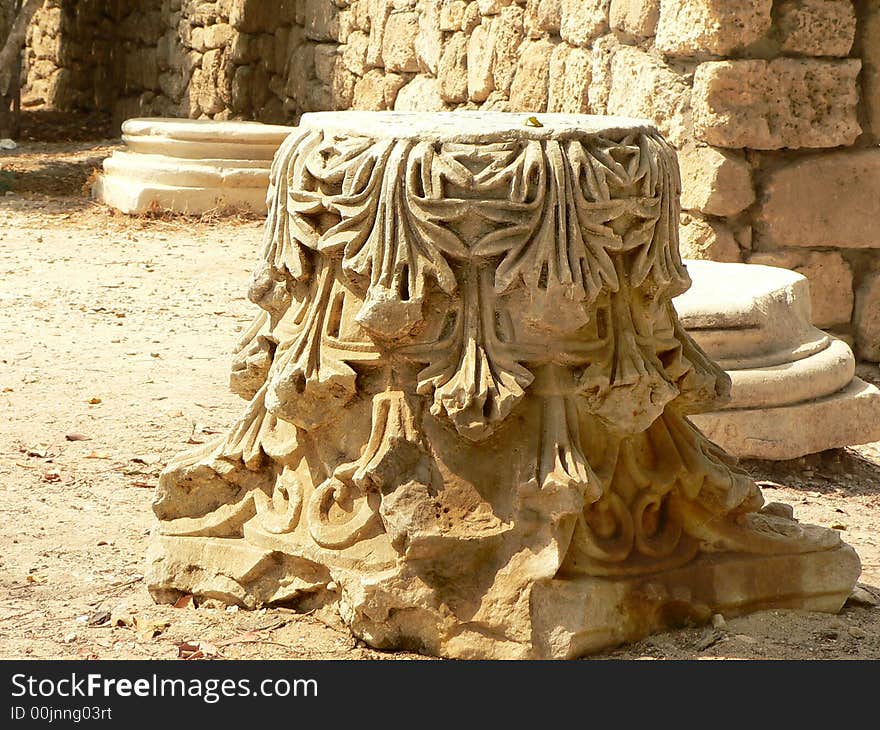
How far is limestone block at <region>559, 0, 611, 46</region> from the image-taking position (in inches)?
254

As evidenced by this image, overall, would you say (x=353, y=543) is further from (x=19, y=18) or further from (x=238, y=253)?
(x=19, y=18)

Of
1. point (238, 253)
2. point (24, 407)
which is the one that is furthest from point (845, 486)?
point (238, 253)

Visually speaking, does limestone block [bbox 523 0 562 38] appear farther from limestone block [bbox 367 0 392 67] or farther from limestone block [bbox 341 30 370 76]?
limestone block [bbox 341 30 370 76]

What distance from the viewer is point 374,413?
3.17m

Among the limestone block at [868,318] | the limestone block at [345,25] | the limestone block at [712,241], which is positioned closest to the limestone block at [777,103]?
the limestone block at [712,241]

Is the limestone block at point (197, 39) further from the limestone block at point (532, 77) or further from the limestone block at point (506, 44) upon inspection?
the limestone block at point (532, 77)

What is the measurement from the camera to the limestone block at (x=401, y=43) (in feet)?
30.9

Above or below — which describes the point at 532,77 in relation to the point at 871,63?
below

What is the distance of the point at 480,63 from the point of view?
26.8 ft

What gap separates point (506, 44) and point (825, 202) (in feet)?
8.56

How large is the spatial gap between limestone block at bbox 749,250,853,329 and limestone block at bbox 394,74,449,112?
3.40 metres

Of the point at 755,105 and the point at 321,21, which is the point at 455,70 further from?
the point at 755,105

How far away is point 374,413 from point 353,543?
302mm

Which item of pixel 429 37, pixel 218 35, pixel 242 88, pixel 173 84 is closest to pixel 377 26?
pixel 429 37
